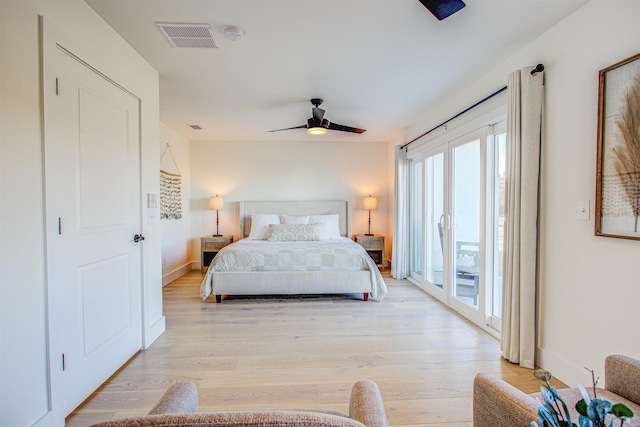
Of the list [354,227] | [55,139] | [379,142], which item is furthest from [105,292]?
[379,142]

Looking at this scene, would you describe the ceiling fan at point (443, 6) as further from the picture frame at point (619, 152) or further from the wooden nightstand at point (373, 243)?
the wooden nightstand at point (373, 243)

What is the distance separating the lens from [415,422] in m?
1.61

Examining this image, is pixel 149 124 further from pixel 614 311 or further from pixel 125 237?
pixel 614 311

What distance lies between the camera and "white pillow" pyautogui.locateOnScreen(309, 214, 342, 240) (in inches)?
195

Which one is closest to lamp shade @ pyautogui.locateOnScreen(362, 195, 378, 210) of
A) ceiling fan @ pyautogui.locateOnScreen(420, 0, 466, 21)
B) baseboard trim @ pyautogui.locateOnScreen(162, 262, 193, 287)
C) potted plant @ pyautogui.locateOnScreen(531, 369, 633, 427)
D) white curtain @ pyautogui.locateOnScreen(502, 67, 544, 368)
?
white curtain @ pyautogui.locateOnScreen(502, 67, 544, 368)

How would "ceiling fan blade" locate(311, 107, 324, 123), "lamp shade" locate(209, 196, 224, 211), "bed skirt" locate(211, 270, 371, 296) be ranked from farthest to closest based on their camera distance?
"lamp shade" locate(209, 196, 224, 211)
"bed skirt" locate(211, 270, 371, 296)
"ceiling fan blade" locate(311, 107, 324, 123)

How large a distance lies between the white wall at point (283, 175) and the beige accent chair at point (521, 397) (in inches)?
175

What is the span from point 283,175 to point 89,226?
3.83 metres

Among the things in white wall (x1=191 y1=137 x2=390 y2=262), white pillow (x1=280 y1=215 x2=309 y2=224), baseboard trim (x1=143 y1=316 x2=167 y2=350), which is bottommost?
baseboard trim (x1=143 y1=316 x2=167 y2=350)

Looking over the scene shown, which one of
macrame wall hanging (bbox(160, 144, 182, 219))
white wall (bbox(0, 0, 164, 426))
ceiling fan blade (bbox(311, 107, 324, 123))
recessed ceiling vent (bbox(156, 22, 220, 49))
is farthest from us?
macrame wall hanging (bbox(160, 144, 182, 219))

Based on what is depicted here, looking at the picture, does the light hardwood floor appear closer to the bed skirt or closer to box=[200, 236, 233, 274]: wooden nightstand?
the bed skirt

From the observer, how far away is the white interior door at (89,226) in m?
1.56

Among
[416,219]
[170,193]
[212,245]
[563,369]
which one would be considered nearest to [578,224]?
[563,369]

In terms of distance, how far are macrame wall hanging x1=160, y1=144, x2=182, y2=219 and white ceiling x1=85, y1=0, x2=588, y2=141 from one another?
3.40ft
